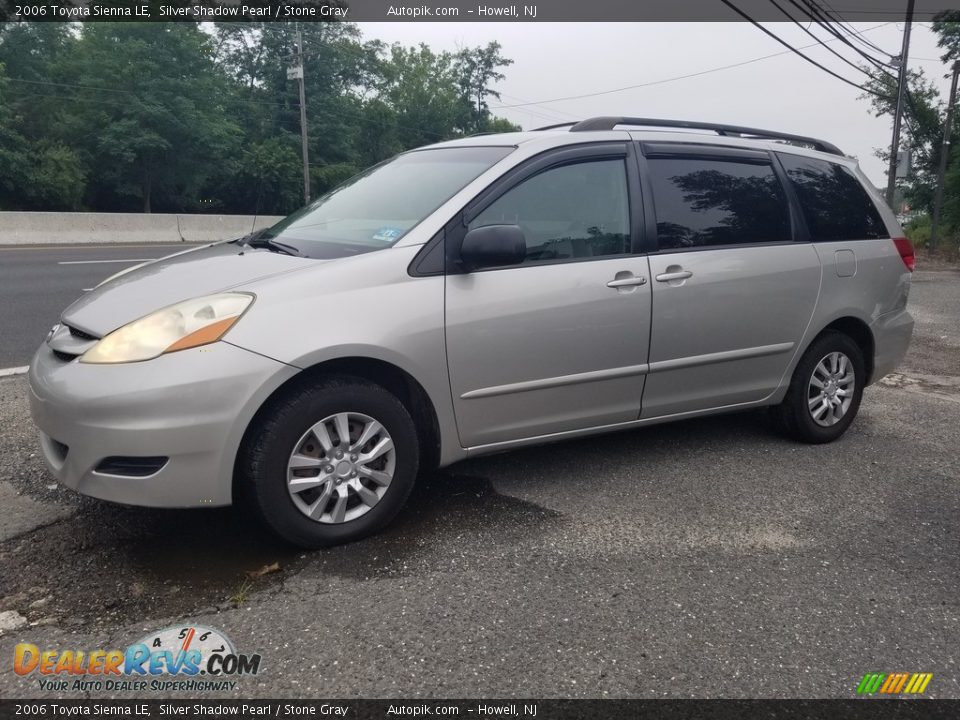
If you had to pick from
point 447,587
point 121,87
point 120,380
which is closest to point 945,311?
point 447,587

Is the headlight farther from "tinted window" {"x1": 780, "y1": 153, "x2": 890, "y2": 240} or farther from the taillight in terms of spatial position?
the taillight

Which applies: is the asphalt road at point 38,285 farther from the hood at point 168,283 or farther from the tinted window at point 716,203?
the tinted window at point 716,203

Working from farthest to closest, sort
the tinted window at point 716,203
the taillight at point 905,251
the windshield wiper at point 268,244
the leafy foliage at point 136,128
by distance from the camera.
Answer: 1. the leafy foliage at point 136,128
2. the taillight at point 905,251
3. the tinted window at point 716,203
4. the windshield wiper at point 268,244

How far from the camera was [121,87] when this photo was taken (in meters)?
32.7

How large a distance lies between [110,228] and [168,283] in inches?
803

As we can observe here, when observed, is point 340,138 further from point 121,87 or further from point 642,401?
point 642,401

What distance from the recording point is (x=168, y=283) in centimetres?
325

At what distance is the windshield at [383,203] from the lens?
3514 millimetres

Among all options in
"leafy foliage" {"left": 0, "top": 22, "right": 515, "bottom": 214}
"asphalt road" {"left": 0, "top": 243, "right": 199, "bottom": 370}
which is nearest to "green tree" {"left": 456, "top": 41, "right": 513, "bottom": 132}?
"leafy foliage" {"left": 0, "top": 22, "right": 515, "bottom": 214}

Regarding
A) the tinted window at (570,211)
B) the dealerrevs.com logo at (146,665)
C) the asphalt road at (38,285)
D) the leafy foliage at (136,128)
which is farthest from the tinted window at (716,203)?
the leafy foliage at (136,128)

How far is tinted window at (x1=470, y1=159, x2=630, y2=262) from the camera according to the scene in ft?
11.9

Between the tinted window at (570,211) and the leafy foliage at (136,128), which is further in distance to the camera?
the leafy foliage at (136,128)

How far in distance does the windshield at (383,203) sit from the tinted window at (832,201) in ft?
6.43

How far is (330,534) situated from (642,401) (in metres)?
1.72
